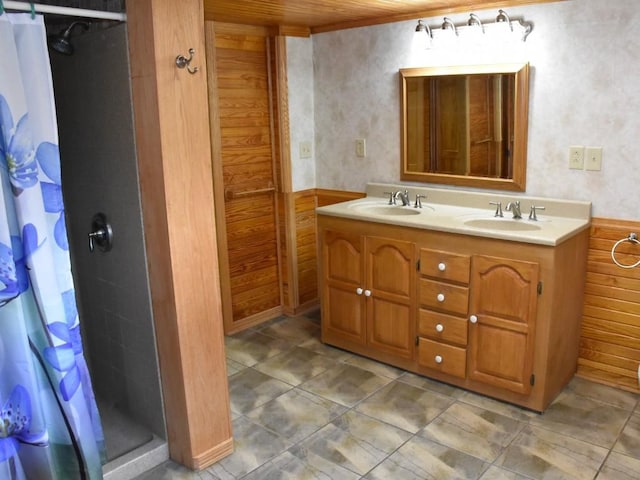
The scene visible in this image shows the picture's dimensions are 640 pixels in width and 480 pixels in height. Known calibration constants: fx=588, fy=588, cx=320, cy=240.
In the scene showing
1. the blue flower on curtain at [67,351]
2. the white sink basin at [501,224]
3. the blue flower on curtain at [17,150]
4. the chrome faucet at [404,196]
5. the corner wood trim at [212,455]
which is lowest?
the corner wood trim at [212,455]

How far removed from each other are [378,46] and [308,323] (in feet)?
5.87

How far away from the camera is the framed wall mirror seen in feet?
9.86

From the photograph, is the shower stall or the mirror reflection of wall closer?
the shower stall

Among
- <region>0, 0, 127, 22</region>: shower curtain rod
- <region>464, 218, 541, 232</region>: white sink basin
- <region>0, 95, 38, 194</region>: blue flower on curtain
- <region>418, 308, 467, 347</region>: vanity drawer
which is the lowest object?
<region>418, 308, 467, 347</region>: vanity drawer

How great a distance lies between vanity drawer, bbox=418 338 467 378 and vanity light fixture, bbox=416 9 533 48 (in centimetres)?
157

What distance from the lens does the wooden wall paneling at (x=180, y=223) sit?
2018 millimetres

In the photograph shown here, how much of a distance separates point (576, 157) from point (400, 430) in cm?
155

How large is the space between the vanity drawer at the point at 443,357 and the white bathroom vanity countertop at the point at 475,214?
1.97 feet

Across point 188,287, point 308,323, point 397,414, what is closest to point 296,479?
point 397,414

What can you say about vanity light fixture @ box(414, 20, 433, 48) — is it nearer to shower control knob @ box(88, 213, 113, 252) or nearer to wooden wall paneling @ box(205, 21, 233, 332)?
wooden wall paneling @ box(205, 21, 233, 332)

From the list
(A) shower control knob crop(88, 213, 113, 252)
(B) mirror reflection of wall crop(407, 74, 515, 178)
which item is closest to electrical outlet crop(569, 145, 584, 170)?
(B) mirror reflection of wall crop(407, 74, 515, 178)

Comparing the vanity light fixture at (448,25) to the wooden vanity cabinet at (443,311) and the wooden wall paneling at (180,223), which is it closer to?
the wooden vanity cabinet at (443,311)

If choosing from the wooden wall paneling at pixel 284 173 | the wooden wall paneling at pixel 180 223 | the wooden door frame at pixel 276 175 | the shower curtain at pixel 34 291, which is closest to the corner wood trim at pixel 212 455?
the wooden wall paneling at pixel 180 223

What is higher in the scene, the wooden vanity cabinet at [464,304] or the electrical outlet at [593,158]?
the electrical outlet at [593,158]
